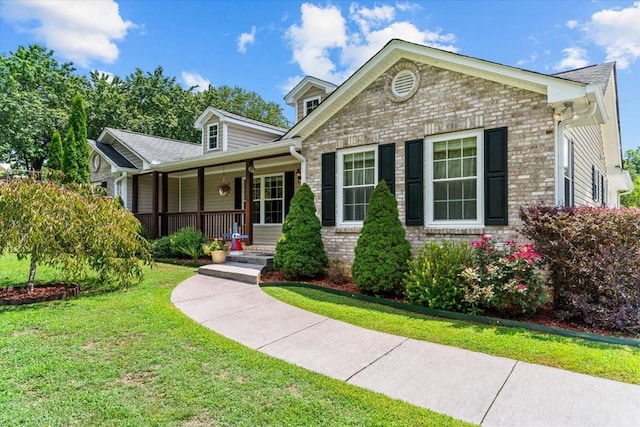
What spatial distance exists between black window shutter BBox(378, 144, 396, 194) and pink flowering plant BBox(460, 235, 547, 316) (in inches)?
104

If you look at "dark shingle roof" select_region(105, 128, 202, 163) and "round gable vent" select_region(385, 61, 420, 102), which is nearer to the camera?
"round gable vent" select_region(385, 61, 420, 102)

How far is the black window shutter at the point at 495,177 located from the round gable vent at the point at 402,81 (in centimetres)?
189

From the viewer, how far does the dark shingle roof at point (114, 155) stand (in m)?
15.5

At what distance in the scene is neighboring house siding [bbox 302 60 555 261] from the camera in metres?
6.20

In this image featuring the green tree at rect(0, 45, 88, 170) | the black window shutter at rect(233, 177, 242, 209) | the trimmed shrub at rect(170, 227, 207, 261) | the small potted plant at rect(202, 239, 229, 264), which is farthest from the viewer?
the green tree at rect(0, 45, 88, 170)

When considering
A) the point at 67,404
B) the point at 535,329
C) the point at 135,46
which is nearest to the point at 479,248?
the point at 535,329

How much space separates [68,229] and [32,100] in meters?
23.0

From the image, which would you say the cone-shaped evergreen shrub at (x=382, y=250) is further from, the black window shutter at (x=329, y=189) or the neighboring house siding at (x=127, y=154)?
the neighboring house siding at (x=127, y=154)

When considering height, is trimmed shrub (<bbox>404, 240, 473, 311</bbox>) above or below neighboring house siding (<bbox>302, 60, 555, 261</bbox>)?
below

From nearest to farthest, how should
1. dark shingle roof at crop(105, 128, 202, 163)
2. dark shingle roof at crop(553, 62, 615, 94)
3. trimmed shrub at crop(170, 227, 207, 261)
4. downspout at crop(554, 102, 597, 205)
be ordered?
downspout at crop(554, 102, 597, 205) → dark shingle roof at crop(553, 62, 615, 94) → trimmed shrub at crop(170, 227, 207, 261) → dark shingle roof at crop(105, 128, 202, 163)

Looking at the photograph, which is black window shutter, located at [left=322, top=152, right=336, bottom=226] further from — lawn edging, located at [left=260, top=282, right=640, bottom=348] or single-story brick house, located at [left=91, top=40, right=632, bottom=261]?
lawn edging, located at [left=260, top=282, right=640, bottom=348]

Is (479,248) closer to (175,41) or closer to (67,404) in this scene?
(67,404)

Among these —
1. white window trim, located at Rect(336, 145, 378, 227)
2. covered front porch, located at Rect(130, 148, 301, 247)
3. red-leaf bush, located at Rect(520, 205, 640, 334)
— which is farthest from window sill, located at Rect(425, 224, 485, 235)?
covered front porch, located at Rect(130, 148, 301, 247)

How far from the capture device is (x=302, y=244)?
26.7 feet
